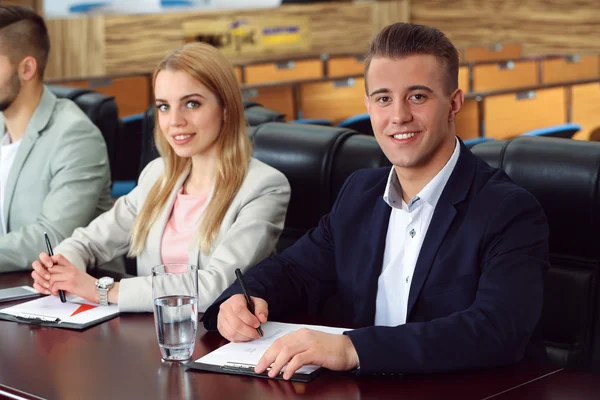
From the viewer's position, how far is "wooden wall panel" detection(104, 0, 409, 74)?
7.40 m

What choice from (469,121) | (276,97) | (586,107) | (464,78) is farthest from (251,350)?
(464,78)

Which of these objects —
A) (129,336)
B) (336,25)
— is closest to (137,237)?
(129,336)

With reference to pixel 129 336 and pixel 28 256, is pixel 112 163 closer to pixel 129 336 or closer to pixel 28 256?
pixel 28 256

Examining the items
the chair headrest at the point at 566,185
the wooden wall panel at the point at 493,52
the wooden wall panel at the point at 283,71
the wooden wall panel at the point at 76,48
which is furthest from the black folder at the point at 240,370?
the wooden wall panel at the point at 493,52

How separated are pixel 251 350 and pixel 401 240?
16.1 inches

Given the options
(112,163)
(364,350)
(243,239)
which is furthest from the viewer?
(112,163)

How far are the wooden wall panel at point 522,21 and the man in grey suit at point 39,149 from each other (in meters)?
7.46

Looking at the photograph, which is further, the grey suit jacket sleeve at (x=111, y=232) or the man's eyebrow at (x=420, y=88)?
the grey suit jacket sleeve at (x=111, y=232)

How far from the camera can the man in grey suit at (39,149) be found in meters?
2.60

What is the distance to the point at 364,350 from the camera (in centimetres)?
140

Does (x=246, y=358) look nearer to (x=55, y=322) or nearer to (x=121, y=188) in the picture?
(x=55, y=322)

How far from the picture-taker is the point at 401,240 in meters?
1.77

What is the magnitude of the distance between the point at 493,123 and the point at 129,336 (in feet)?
11.3

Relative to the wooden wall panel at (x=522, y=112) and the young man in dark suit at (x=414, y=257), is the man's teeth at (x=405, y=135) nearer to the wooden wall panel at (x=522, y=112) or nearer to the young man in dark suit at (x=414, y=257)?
the young man in dark suit at (x=414, y=257)
